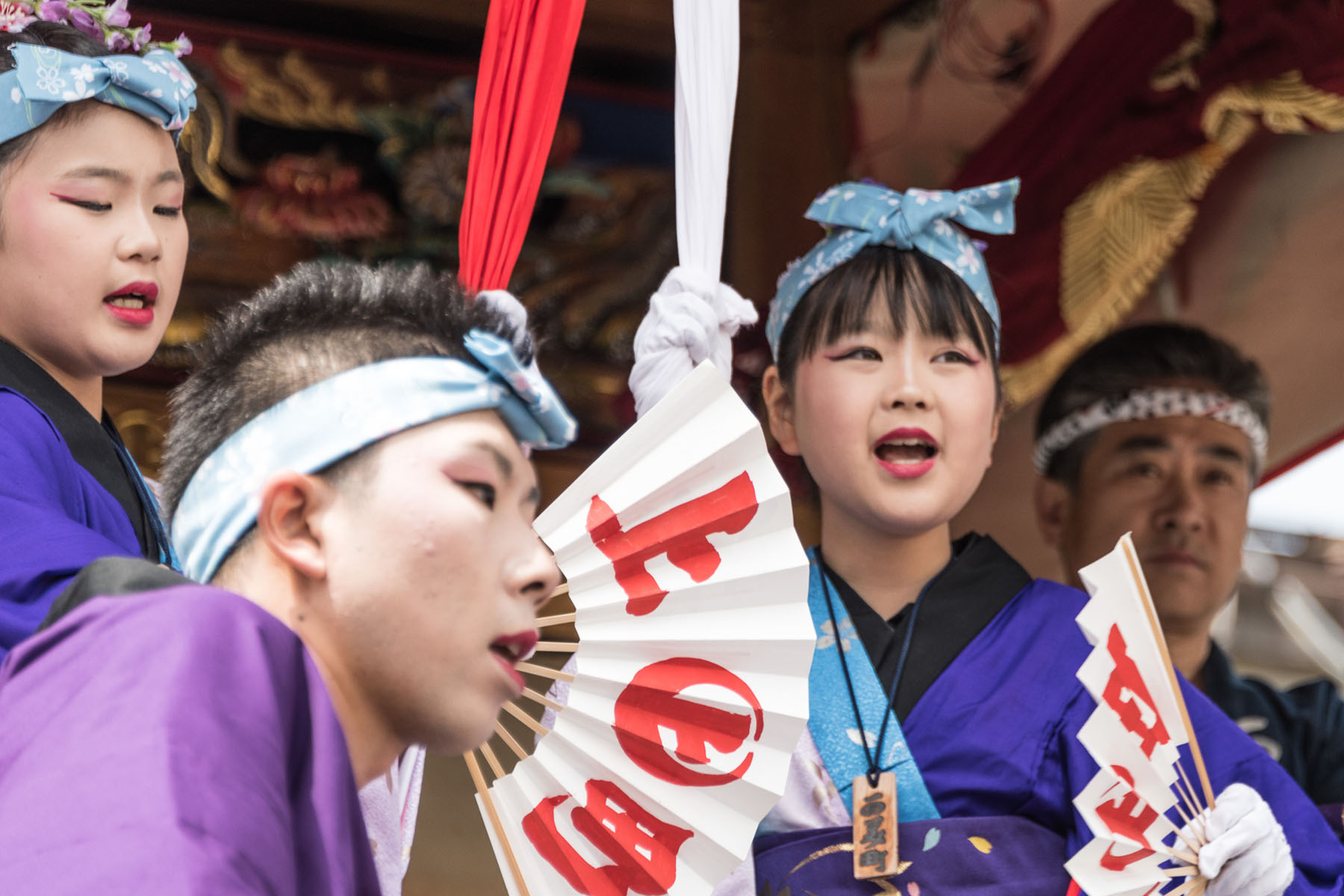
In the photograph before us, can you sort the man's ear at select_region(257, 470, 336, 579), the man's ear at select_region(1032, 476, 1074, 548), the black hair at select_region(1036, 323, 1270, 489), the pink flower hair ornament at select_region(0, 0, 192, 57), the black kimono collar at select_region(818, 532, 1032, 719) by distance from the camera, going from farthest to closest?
the man's ear at select_region(1032, 476, 1074, 548) < the black hair at select_region(1036, 323, 1270, 489) < the black kimono collar at select_region(818, 532, 1032, 719) < the pink flower hair ornament at select_region(0, 0, 192, 57) < the man's ear at select_region(257, 470, 336, 579)

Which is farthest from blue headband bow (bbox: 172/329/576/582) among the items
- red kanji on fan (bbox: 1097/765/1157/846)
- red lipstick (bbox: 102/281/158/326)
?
red kanji on fan (bbox: 1097/765/1157/846)

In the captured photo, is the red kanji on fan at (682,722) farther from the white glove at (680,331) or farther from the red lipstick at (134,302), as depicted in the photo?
the red lipstick at (134,302)

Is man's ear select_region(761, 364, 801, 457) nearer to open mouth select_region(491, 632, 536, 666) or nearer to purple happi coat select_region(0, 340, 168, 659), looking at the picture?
purple happi coat select_region(0, 340, 168, 659)

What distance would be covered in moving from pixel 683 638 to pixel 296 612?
1.61ft

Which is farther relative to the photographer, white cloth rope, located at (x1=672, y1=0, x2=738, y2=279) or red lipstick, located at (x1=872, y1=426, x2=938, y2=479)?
red lipstick, located at (x1=872, y1=426, x2=938, y2=479)

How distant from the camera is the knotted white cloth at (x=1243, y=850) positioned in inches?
73.7

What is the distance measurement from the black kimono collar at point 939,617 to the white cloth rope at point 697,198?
0.49 meters

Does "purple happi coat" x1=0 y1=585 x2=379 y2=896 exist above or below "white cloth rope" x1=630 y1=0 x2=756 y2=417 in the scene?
below

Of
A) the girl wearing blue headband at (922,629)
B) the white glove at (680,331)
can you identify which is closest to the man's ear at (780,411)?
the girl wearing blue headband at (922,629)

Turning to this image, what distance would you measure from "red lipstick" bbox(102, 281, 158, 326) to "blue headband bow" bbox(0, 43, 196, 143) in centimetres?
21

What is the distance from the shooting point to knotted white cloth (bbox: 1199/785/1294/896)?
187cm

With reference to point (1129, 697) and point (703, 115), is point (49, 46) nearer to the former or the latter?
point (703, 115)

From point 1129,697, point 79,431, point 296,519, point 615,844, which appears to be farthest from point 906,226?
point 296,519

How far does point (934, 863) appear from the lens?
1950 mm
